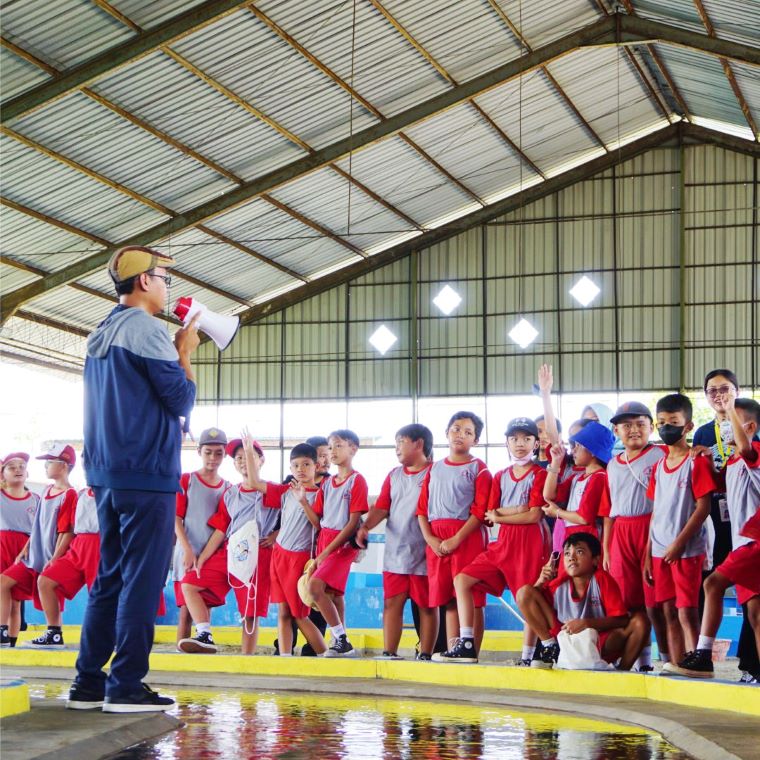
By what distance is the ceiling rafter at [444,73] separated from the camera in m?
18.2

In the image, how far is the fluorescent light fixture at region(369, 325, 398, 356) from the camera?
28609mm

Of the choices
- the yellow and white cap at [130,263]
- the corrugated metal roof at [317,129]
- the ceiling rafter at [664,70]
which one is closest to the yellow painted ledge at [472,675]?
the yellow and white cap at [130,263]

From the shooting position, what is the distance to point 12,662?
25.3ft

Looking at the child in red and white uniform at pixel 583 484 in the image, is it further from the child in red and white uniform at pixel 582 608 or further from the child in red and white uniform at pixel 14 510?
the child in red and white uniform at pixel 14 510

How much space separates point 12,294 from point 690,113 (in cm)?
1611

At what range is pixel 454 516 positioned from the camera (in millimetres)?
7379

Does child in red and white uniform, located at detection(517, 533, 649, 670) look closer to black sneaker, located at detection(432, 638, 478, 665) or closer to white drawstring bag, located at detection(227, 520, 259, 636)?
black sneaker, located at detection(432, 638, 478, 665)

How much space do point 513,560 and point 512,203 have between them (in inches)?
868

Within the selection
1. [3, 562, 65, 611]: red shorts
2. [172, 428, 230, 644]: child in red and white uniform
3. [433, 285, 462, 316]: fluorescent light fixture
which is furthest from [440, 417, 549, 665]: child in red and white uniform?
[433, 285, 462, 316]: fluorescent light fixture

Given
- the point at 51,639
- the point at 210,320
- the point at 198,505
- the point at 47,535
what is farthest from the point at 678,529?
the point at 47,535

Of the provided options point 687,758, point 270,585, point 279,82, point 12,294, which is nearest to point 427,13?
point 279,82

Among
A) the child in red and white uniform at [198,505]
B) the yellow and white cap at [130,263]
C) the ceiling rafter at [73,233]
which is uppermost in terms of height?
the ceiling rafter at [73,233]

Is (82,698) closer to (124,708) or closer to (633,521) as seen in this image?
(124,708)

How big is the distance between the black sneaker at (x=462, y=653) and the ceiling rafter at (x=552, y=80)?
48.0 feet
